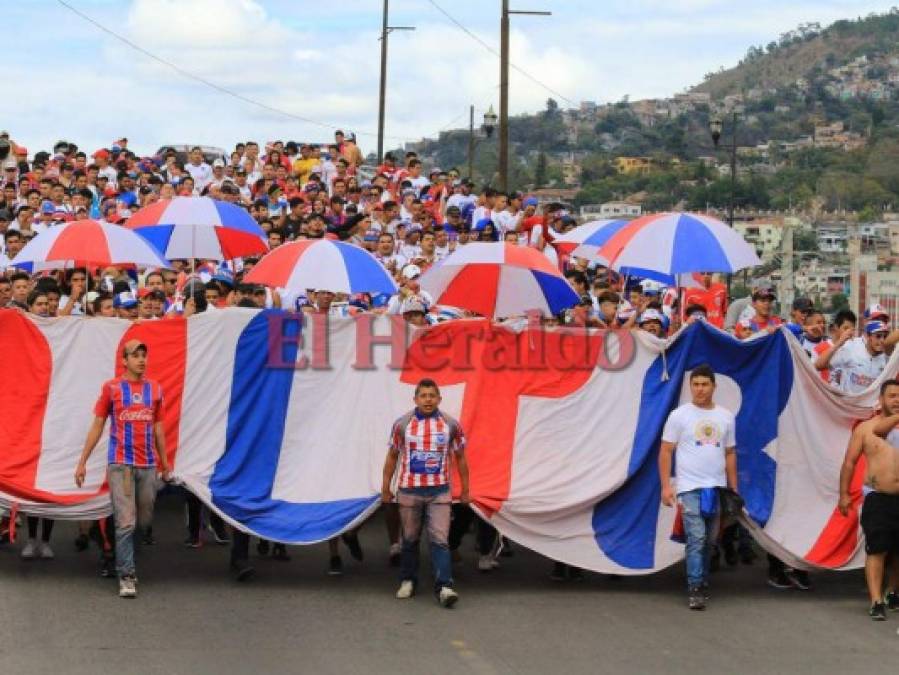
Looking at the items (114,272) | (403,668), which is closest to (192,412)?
(403,668)

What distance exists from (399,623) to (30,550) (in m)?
3.51

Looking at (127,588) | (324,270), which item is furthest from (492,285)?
(127,588)

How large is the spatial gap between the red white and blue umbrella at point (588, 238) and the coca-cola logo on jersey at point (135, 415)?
6498 millimetres

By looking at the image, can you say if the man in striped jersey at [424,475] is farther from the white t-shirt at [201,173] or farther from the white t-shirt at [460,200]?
the white t-shirt at [201,173]

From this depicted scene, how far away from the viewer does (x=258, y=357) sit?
12445mm

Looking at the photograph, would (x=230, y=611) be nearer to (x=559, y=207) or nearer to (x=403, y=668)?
(x=403, y=668)

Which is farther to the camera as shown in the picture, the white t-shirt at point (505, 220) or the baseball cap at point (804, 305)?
the white t-shirt at point (505, 220)

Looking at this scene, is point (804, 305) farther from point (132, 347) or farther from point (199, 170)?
point (199, 170)

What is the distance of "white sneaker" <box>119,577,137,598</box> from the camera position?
36.4ft

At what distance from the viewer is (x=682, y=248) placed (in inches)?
514

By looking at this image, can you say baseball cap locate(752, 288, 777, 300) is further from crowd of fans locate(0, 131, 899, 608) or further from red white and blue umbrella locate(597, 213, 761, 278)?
red white and blue umbrella locate(597, 213, 761, 278)

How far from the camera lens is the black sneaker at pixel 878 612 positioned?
11125mm

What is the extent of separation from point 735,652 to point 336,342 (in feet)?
13.9

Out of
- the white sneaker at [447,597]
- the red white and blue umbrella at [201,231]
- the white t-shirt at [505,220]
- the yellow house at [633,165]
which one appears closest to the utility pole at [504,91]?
the white t-shirt at [505,220]
